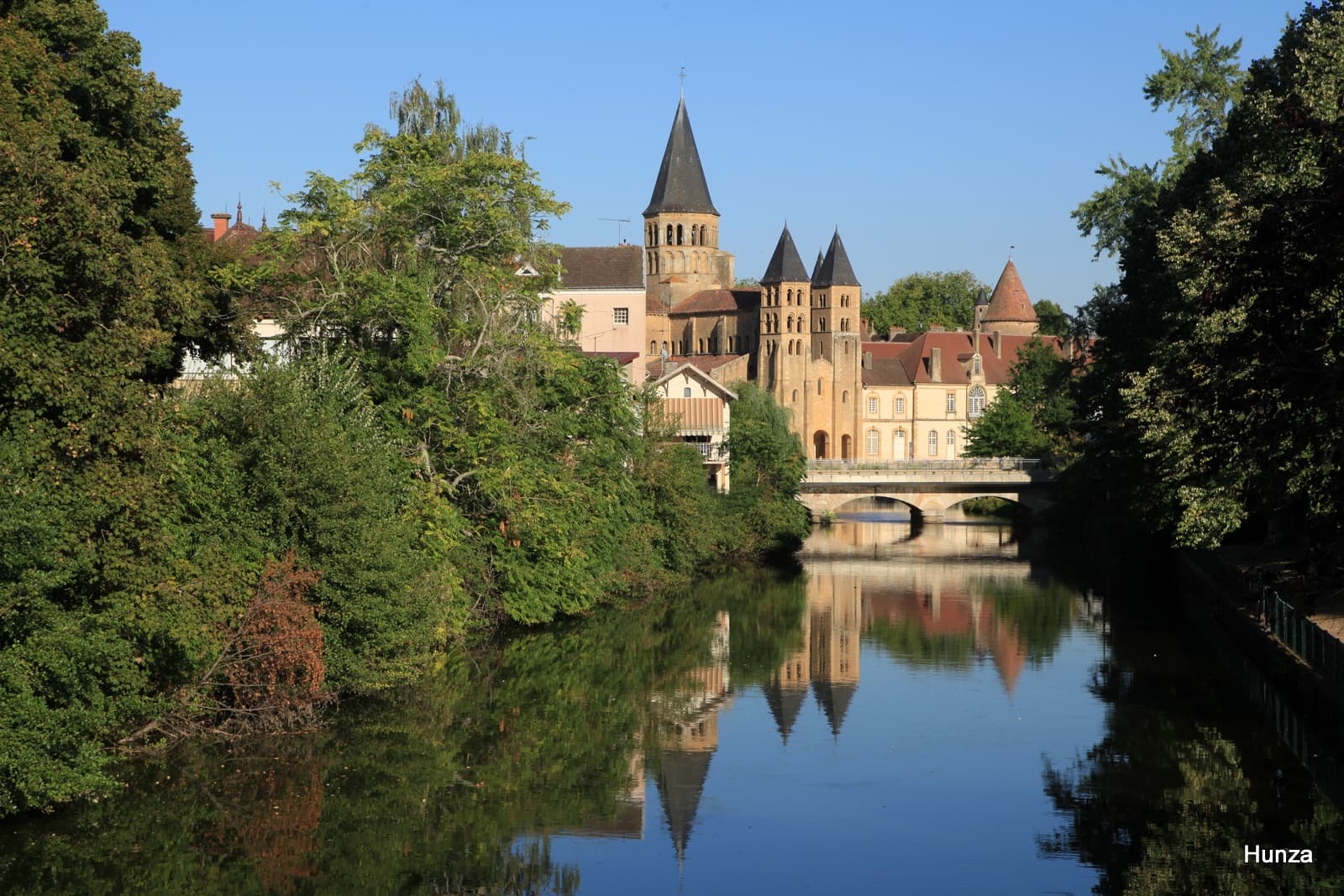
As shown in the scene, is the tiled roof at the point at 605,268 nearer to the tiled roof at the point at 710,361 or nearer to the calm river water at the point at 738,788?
the tiled roof at the point at 710,361

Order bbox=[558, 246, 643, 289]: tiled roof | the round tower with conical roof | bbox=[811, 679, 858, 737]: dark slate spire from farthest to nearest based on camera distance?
the round tower with conical roof < bbox=[558, 246, 643, 289]: tiled roof < bbox=[811, 679, 858, 737]: dark slate spire

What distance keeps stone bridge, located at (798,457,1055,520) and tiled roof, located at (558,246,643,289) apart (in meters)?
10.7

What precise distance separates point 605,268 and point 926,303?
73.3m

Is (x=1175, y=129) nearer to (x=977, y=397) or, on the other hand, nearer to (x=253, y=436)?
(x=253, y=436)

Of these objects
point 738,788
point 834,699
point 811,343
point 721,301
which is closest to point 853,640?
point 834,699

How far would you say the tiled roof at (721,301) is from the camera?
345 feet

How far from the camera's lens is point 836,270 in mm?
100688

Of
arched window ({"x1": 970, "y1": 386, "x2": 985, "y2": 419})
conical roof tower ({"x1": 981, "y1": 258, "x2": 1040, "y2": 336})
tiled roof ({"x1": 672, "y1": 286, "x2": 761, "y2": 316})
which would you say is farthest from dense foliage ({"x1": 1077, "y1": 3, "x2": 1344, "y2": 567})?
conical roof tower ({"x1": 981, "y1": 258, "x2": 1040, "y2": 336})

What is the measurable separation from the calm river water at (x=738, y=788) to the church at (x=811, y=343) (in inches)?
2692

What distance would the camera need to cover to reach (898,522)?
7019 cm

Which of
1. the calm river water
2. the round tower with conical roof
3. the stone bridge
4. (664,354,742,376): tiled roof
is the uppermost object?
the round tower with conical roof

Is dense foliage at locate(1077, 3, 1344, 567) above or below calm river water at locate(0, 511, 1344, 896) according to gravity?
above

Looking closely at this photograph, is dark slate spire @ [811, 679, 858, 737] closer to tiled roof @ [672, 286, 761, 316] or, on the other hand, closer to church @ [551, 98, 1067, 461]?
church @ [551, 98, 1067, 461]

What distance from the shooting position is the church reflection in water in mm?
20547
